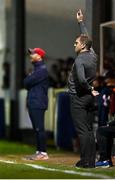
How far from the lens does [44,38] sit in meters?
17.0

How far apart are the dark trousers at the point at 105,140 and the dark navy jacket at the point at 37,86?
1.79 metres

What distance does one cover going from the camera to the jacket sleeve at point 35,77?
11.7 m

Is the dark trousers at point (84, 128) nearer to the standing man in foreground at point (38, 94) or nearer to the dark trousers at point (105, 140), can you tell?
the dark trousers at point (105, 140)

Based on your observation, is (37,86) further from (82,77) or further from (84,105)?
(82,77)

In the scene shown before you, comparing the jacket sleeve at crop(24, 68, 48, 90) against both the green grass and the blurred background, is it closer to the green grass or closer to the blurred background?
the green grass

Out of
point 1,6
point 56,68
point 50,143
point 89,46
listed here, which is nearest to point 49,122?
point 50,143

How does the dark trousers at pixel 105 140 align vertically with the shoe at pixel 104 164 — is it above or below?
above

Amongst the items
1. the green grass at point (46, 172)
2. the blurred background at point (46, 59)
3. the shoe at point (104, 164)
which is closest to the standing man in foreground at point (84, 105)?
the shoe at point (104, 164)

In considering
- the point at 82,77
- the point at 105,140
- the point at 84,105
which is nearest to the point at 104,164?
the point at 105,140

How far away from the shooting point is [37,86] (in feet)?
38.8

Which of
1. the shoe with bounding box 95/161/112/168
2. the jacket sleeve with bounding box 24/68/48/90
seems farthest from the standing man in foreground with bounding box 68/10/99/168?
the jacket sleeve with bounding box 24/68/48/90

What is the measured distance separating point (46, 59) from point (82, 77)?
6762 millimetres

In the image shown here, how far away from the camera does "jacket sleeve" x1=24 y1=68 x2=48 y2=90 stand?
11.7 metres

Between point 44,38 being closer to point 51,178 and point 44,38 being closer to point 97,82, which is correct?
point 97,82
